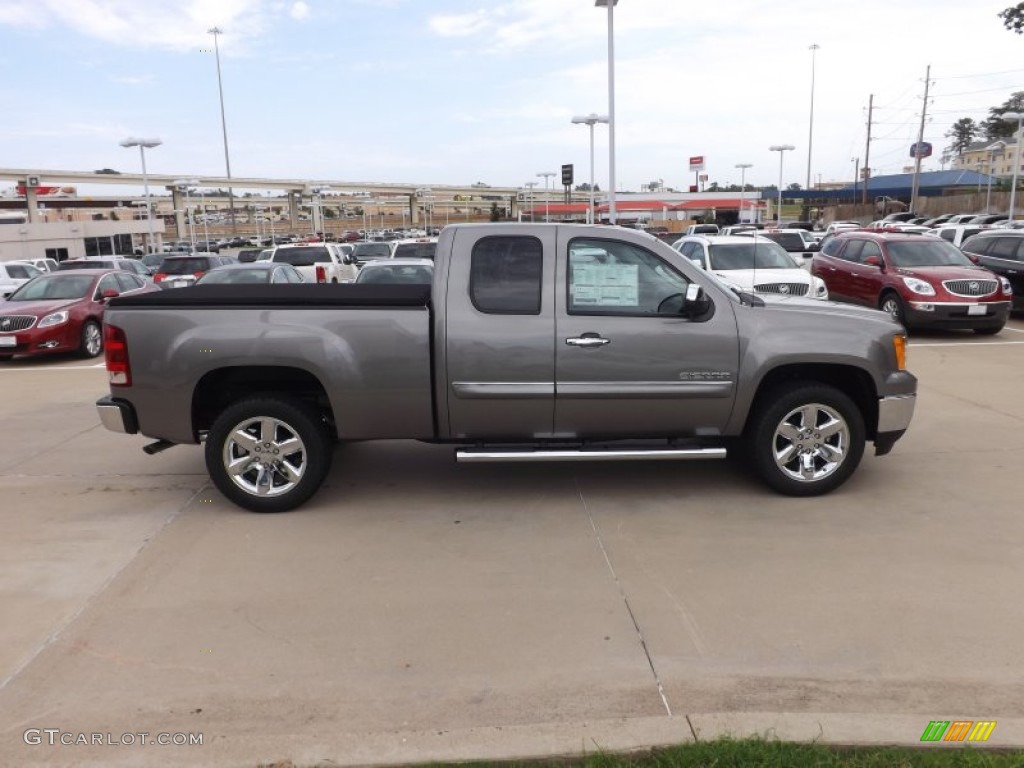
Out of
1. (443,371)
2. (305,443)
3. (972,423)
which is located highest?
(443,371)

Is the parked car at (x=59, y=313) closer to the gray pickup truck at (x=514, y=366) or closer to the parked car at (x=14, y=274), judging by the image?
the parked car at (x=14, y=274)

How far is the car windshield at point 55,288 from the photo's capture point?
13781 millimetres

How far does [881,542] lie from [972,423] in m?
3.59

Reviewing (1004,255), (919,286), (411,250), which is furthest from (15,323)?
(1004,255)

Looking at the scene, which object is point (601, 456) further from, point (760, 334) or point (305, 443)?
point (305, 443)

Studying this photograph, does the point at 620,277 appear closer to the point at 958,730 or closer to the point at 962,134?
the point at 958,730

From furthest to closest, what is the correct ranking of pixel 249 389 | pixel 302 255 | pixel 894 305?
pixel 302 255
pixel 894 305
pixel 249 389

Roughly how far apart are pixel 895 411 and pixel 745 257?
30.7ft

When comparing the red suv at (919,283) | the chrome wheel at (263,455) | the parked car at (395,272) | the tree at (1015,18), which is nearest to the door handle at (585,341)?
the chrome wheel at (263,455)

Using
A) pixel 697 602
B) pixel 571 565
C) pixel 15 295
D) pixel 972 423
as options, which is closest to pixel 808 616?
pixel 697 602

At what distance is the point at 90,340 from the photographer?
43.1 ft

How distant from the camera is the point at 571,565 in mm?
4625

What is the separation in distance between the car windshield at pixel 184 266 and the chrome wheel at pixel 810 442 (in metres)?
18.2

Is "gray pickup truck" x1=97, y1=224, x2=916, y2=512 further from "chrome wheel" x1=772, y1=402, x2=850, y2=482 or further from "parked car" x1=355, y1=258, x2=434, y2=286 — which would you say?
"parked car" x1=355, y1=258, x2=434, y2=286
